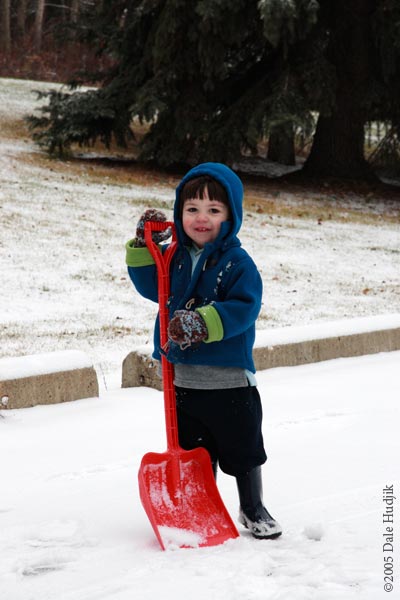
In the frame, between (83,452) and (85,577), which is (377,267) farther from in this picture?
(85,577)

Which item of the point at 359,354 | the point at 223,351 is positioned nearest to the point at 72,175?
the point at 359,354

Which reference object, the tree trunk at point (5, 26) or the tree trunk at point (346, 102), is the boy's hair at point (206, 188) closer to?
the tree trunk at point (346, 102)

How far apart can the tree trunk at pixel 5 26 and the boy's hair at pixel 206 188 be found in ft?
100

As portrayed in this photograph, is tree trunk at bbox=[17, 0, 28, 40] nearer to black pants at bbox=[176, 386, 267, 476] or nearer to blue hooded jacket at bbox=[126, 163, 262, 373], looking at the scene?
blue hooded jacket at bbox=[126, 163, 262, 373]

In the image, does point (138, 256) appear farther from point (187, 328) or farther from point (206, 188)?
point (187, 328)

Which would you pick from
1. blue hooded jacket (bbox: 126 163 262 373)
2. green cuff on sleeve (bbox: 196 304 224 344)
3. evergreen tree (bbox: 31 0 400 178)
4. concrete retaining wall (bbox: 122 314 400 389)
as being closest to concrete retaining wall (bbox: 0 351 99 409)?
concrete retaining wall (bbox: 122 314 400 389)

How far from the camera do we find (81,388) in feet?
15.0

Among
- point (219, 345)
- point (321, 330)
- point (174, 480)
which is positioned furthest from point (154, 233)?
point (321, 330)

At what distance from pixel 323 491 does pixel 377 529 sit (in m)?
0.42

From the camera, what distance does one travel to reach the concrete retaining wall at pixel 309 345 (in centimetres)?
491

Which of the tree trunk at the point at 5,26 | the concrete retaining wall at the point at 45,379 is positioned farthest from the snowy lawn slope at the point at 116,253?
the tree trunk at the point at 5,26

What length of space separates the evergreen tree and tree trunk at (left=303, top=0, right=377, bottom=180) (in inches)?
0.7

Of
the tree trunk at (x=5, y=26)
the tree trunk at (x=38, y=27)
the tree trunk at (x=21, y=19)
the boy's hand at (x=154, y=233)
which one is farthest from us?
the tree trunk at (x=21, y=19)

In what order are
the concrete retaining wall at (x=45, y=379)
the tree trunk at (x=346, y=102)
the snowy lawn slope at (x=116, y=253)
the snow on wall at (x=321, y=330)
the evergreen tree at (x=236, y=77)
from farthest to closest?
the tree trunk at (x=346, y=102)
the evergreen tree at (x=236, y=77)
the snowy lawn slope at (x=116, y=253)
the snow on wall at (x=321, y=330)
the concrete retaining wall at (x=45, y=379)
